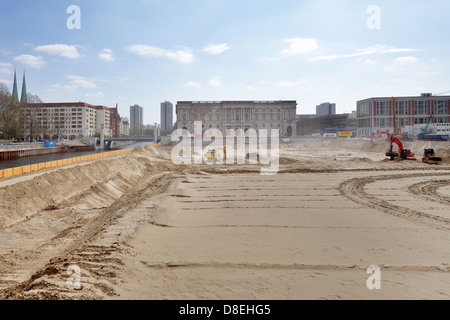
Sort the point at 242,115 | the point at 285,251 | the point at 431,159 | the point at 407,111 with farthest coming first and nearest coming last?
the point at 242,115 → the point at 407,111 → the point at 431,159 → the point at 285,251

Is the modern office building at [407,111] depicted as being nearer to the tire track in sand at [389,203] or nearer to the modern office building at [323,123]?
the modern office building at [323,123]

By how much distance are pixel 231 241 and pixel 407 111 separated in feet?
326

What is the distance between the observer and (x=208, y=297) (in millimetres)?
6535

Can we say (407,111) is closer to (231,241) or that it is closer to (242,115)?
(242,115)

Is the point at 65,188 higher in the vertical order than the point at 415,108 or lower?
lower

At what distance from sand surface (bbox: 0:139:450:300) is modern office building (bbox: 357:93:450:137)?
7673cm

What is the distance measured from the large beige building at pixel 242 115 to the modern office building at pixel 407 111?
29.6 m

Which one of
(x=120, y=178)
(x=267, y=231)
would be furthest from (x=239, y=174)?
(x=267, y=231)

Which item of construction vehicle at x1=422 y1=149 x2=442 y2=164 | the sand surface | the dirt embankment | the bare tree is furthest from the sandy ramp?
the bare tree

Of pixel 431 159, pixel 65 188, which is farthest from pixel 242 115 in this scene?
pixel 65 188

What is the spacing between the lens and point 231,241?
10.1 meters

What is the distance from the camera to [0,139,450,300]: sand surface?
Answer: 6938 millimetres

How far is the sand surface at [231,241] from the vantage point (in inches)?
273

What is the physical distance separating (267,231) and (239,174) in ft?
53.8
